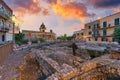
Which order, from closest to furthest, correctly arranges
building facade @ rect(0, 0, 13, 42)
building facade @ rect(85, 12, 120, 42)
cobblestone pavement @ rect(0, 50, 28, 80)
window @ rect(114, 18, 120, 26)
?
cobblestone pavement @ rect(0, 50, 28, 80)
building facade @ rect(0, 0, 13, 42)
window @ rect(114, 18, 120, 26)
building facade @ rect(85, 12, 120, 42)

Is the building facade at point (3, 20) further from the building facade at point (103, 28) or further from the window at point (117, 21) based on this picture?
the window at point (117, 21)

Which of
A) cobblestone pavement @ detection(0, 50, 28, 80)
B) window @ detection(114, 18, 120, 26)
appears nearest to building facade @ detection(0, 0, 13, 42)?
cobblestone pavement @ detection(0, 50, 28, 80)

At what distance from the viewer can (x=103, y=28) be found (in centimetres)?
4388

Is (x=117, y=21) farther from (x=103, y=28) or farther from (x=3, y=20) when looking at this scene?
(x=3, y=20)

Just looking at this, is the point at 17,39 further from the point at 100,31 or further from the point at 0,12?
the point at 100,31

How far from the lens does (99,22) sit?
46.3 meters

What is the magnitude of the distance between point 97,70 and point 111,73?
2.46 feet

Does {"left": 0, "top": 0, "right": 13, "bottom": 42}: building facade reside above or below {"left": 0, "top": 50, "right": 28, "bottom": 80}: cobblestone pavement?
above

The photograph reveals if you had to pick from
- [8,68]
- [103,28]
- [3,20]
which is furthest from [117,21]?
[8,68]

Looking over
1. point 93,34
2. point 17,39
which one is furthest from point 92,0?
point 17,39

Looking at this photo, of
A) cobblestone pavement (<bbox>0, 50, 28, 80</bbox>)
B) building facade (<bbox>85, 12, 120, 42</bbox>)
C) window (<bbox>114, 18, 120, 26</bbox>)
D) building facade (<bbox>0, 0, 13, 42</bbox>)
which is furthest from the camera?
building facade (<bbox>85, 12, 120, 42</bbox>)

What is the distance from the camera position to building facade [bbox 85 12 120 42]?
3897 cm

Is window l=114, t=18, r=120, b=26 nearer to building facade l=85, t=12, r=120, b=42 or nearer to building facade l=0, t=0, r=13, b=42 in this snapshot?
building facade l=85, t=12, r=120, b=42

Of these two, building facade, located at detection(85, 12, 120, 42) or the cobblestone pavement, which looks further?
building facade, located at detection(85, 12, 120, 42)
